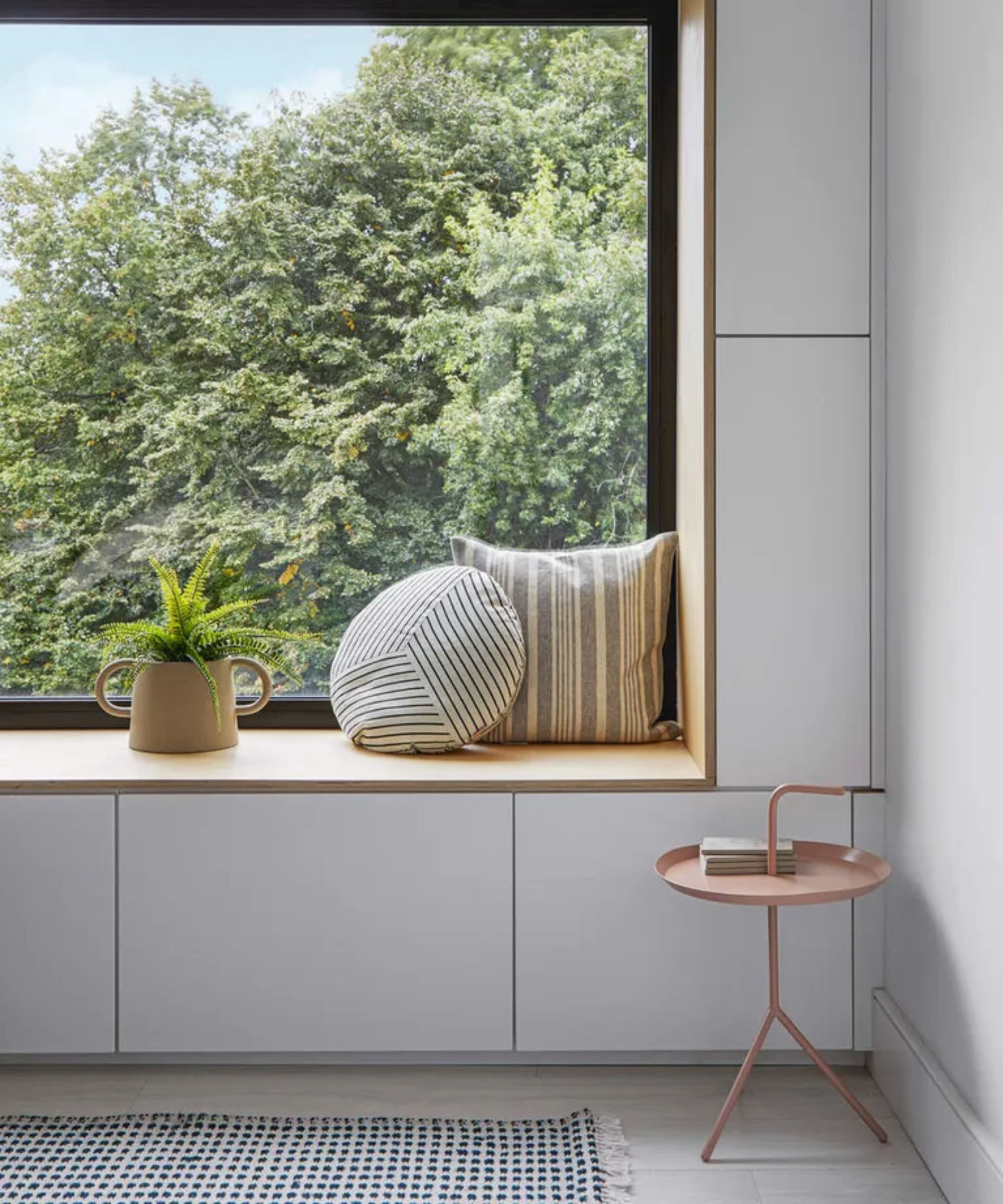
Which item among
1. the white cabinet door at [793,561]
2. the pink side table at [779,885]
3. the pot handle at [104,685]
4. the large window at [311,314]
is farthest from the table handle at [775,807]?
the pot handle at [104,685]

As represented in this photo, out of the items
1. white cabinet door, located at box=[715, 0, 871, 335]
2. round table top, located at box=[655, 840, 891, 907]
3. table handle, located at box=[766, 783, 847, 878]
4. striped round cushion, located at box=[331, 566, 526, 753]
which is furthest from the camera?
striped round cushion, located at box=[331, 566, 526, 753]

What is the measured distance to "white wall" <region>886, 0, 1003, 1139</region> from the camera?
69.9 inches

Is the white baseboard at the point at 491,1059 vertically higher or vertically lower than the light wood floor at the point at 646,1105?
higher

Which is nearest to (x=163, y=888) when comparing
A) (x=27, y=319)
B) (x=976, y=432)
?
(x=27, y=319)

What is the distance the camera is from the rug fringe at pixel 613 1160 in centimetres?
195

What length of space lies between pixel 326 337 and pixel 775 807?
59.6 inches

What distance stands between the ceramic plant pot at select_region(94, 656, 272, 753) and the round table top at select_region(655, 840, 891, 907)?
3.24 ft

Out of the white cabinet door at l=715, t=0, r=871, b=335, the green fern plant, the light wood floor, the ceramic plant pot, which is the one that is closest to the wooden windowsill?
the ceramic plant pot

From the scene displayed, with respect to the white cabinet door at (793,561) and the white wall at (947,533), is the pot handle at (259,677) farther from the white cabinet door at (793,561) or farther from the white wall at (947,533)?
the white wall at (947,533)

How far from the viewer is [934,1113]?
2.00 meters

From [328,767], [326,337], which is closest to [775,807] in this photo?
[328,767]

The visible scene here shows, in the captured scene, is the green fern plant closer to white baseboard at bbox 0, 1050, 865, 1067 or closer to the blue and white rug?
white baseboard at bbox 0, 1050, 865, 1067

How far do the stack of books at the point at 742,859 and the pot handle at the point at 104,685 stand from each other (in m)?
1.28

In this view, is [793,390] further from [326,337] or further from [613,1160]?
[613,1160]
